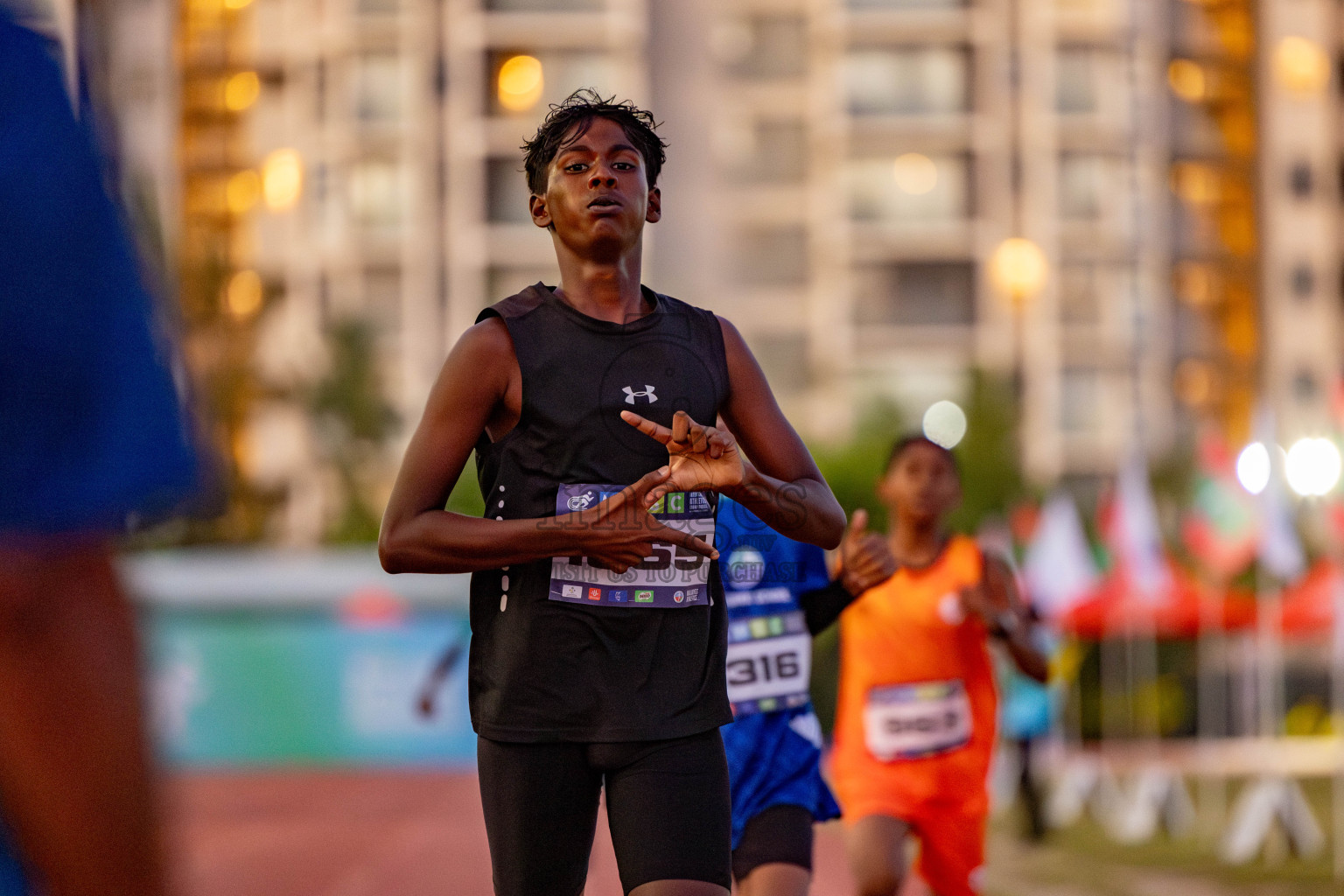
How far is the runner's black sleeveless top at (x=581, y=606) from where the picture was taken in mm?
3135

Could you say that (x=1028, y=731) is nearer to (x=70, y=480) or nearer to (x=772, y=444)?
(x=772, y=444)

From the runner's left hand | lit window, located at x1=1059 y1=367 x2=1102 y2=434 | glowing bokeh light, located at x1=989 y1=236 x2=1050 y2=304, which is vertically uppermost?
glowing bokeh light, located at x1=989 y1=236 x2=1050 y2=304

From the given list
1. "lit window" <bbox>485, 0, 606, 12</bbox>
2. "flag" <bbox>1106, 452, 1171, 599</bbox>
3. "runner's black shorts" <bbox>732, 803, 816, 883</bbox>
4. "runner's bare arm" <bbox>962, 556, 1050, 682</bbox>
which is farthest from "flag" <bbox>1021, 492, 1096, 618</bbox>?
"lit window" <bbox>485, 0, 606, 12</bbox>

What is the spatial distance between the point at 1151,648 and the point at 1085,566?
85.0 inches

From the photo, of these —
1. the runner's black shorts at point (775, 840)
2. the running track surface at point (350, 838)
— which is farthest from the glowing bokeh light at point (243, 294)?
the runner's black shorts at point (775, 840)

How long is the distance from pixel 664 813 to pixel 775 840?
1.91 meters

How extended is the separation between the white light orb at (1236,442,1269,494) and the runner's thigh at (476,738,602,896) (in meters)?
11.9

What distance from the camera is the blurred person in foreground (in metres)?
0.97

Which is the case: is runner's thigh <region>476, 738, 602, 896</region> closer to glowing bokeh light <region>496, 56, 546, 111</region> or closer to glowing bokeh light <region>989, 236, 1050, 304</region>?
glowing bokeh light <region>989, 236, 1050, 304</region>

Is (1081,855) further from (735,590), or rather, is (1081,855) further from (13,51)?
(13,51)

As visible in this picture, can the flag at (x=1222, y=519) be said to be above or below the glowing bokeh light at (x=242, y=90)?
below

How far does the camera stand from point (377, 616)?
19.8 metres

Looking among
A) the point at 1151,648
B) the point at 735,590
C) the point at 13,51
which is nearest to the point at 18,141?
the point at 13,51

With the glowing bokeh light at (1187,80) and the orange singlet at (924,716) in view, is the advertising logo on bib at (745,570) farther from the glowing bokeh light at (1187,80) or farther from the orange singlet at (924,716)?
the glowing bokeh light at (1187,80)
